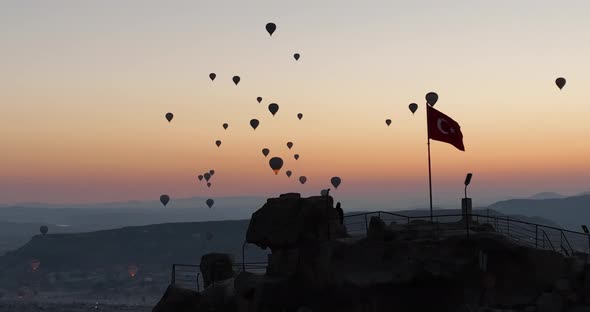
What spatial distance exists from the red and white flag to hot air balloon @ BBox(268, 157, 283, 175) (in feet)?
157

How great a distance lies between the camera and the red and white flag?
167 ft

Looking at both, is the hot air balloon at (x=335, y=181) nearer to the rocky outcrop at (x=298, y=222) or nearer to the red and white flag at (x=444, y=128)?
the red and white flag at (x=444, y=128)

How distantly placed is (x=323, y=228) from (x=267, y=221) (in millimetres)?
3380

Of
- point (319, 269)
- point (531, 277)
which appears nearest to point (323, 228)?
point (319, 269)

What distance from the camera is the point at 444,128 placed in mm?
51188

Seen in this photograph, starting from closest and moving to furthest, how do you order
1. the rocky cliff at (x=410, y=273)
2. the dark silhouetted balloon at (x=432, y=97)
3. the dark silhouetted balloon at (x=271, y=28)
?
the rocky cliff at (x=410, y=273)
the dark silhouetted balloon at (x=432, y=97)
the dark silhouetted balloon at (x=271, y=28)

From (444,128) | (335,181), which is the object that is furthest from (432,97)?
(335,181)

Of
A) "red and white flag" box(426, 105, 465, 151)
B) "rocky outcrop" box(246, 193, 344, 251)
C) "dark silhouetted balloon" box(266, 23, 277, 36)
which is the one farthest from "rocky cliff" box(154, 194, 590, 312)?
"dark silhouetted balloon" box(266, 23, 277, 36)

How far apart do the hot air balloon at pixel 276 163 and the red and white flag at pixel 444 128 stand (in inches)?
1883

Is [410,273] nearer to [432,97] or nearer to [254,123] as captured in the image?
[432,97]

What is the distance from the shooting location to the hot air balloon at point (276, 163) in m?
98.4

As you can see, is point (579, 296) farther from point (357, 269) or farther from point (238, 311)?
point (238, 311)

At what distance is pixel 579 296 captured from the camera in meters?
42.5

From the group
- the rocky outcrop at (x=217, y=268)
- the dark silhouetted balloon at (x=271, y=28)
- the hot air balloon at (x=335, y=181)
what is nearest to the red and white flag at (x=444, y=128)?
the rocky outcrop at (x=217, y=268)
